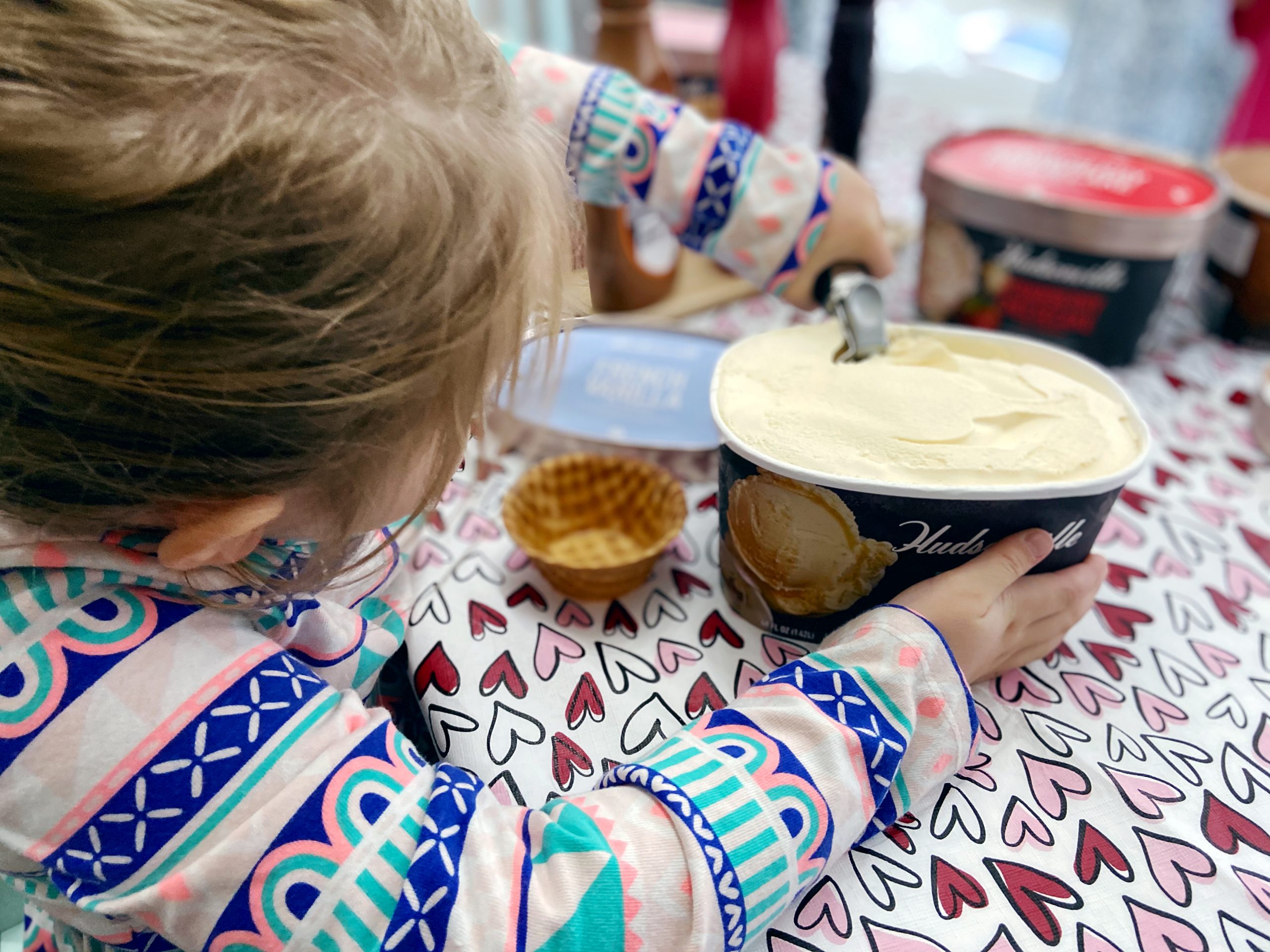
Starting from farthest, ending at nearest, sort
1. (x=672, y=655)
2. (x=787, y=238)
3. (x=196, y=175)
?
(x=787, y=238), (x=672, y=655), (x=196, y=175)

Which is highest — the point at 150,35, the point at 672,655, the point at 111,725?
the point at 150,35

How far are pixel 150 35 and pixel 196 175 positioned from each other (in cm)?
5

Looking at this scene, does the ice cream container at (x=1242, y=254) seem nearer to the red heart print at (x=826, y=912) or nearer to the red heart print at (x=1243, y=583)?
the red heart print at (x=1243, y=583)

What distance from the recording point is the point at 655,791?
1.18ft

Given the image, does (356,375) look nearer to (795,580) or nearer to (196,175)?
(196,175)

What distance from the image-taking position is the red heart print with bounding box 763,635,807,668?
472mm

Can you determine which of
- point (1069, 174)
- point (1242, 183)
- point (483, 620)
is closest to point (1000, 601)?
point (483, 620)

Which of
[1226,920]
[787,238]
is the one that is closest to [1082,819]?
[1226,920]

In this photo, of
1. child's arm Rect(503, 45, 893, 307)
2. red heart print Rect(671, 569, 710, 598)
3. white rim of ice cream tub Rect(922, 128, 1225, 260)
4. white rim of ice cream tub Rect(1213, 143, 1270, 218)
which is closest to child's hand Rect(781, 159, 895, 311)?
child's arm Rect(503, 45, 893, 307)

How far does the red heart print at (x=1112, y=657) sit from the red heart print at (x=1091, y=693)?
1cm

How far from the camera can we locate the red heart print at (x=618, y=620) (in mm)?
495

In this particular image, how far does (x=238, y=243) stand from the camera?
0.27 m

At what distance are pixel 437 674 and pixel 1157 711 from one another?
1.29ft

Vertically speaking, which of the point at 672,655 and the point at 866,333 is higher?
the point at 866,333
